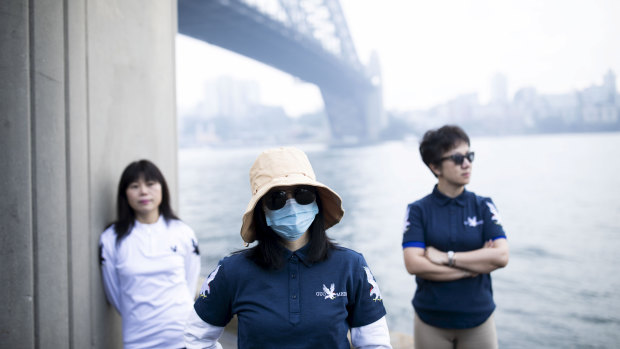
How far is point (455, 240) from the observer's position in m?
2.12

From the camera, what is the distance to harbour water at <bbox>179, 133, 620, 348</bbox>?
65.8ft

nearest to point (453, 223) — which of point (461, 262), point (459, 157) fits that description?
point (461, 262)

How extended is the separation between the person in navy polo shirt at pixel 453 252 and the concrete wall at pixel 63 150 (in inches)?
63.7

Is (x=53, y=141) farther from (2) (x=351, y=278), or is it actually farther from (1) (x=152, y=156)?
(2) (x=351, y=278)

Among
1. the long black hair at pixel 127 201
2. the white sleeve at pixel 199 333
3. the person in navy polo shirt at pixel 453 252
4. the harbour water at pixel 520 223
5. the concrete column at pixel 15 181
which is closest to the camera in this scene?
the white sleeve at pixel 199 333

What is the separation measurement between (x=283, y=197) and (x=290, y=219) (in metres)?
0.07

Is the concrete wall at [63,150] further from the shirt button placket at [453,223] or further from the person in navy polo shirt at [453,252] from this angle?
the shirt button placket at [453,223]

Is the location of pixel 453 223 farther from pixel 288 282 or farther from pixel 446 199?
pixel 288 282

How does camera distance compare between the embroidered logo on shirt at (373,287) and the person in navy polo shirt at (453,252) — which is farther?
the person in navy polo shirt at (453,252)

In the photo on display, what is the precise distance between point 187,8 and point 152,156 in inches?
674

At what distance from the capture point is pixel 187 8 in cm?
1852

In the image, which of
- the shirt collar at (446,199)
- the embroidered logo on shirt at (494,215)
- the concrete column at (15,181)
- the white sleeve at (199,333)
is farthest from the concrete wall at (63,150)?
the embroidered logo on shirt at (494,215)

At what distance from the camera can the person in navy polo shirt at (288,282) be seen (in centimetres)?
130

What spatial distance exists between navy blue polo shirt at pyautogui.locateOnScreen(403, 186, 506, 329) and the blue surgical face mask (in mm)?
910
